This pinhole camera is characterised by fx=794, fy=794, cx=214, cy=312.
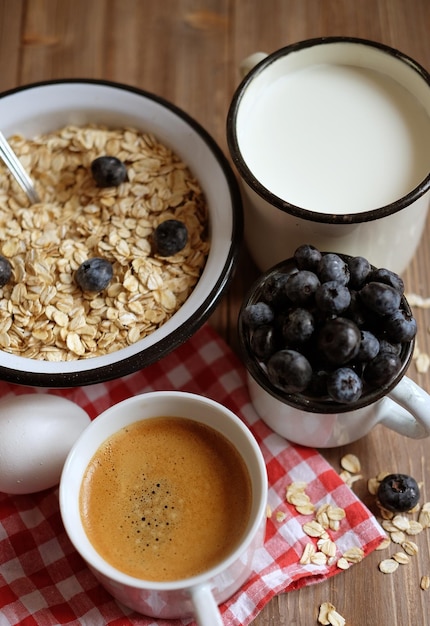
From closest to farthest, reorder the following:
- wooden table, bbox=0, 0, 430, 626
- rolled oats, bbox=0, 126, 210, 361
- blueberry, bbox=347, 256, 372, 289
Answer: blueberry, bbox=347, 256, 372, 289 → rolled oats, bbox=0, 126, 210, 361 → wooden table, bbox=0, 0, 430, 626

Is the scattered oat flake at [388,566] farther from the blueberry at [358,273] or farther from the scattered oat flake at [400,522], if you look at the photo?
the blueberry at [358,273]

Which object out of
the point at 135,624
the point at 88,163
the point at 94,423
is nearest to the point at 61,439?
the point at 94,423

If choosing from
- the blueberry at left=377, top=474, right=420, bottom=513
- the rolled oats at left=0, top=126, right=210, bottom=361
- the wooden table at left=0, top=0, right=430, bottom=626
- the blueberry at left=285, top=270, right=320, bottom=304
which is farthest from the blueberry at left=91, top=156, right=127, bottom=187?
the blueberry at left=377, top=474, right=420, bottom=513

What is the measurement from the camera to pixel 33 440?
993 millimetres

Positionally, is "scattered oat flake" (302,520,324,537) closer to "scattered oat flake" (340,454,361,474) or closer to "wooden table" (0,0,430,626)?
"scattered oat flake" (340,454,361,474)

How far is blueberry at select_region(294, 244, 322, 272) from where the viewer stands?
3.10 feet

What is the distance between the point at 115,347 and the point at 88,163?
296mm

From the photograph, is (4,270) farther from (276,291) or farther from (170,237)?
(276,291)

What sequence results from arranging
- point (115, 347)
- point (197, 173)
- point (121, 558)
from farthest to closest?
point (197, 173)
point (115, 347)
point (121, 558)

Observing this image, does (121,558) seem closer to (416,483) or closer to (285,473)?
(285,473)

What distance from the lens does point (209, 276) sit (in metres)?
1.04

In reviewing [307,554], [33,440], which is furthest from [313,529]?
[33,440]

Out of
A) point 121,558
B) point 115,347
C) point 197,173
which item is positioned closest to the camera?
point 121,558

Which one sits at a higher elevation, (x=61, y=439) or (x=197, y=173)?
(x=197, y=173)
